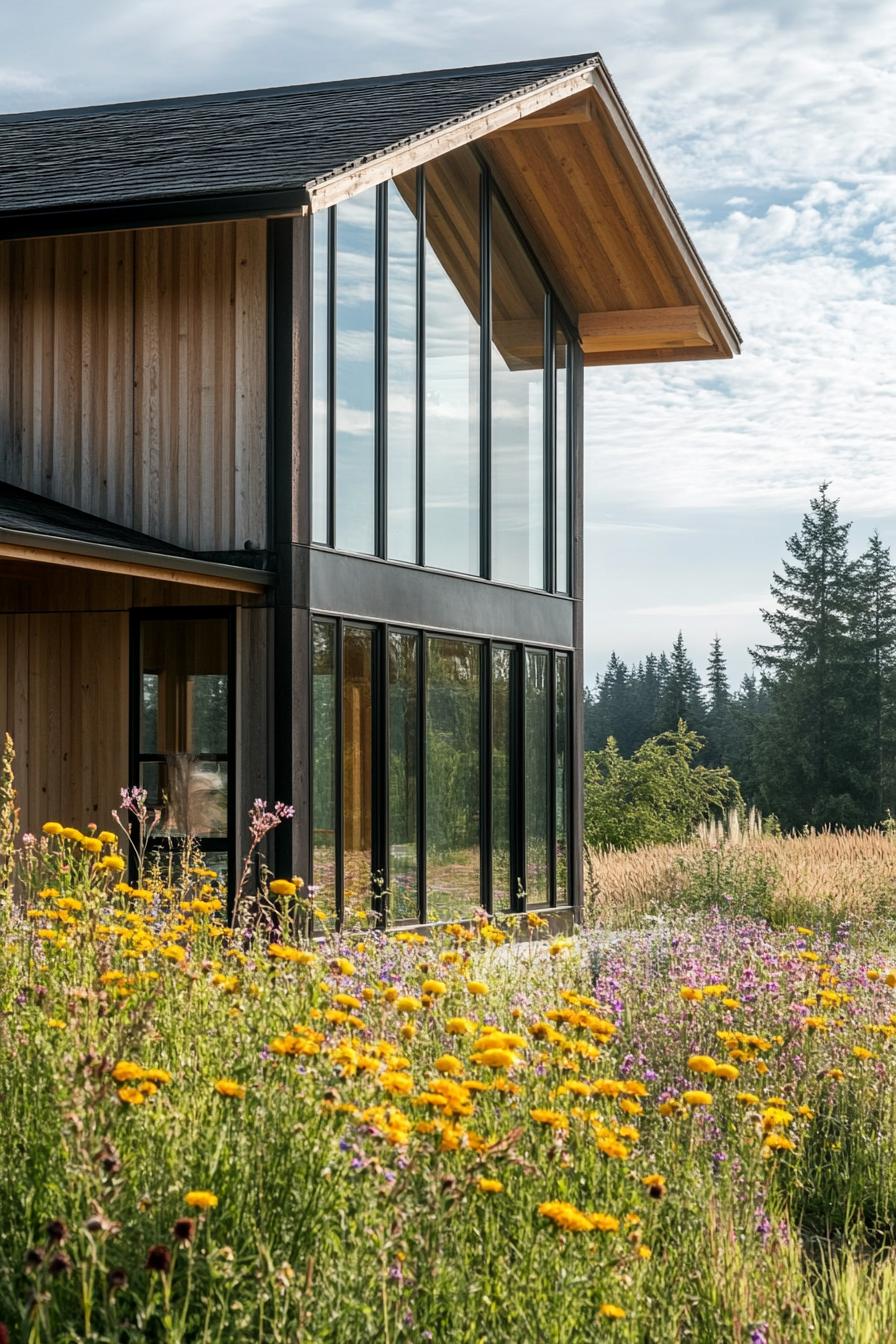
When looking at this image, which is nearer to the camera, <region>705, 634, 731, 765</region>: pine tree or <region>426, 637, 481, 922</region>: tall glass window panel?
<region>426, 637, 481, 922</region>: tall glass window panel

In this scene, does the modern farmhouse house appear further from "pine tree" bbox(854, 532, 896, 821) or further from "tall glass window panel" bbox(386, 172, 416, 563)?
"pine tree" bbox(854, 532, 896, 821)

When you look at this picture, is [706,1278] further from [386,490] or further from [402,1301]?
[386,490]

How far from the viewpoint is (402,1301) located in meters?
2.94

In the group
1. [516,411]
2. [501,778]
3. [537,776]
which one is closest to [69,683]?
[501,778]

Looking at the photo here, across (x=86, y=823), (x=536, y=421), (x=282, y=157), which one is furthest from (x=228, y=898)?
(x=536, y=421)

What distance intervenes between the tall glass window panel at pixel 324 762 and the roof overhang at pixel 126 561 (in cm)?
62

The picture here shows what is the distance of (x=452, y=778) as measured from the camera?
11.1 meters

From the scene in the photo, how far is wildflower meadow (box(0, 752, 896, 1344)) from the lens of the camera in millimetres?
2846

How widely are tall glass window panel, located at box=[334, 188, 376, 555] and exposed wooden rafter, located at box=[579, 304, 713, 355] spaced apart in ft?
14.1

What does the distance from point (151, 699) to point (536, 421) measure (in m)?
4.94

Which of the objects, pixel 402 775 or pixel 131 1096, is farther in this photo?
pixel 402 775

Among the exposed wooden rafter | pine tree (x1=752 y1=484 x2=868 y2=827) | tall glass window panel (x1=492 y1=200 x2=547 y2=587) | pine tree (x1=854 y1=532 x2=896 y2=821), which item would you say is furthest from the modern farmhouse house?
pine tree (x1=854 y1=532 x2=896 y2=821)

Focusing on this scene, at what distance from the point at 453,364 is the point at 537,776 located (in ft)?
11.3

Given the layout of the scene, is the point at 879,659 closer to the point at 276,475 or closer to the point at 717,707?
the point at 717,707
